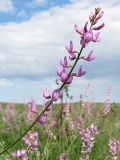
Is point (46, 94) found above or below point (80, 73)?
below

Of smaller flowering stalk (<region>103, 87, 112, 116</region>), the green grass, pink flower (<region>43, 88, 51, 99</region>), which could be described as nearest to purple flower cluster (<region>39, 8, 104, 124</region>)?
pink flower (<region>43, 88, 51, 99</region>)

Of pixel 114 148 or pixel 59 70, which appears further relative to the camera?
pixel 114 148

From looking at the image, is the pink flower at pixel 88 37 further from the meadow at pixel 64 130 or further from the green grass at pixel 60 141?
the green grass at pixel 60 141

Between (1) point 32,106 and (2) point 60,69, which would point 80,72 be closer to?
(2) point 60,69

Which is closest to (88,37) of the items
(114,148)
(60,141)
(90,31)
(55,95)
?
(90,31)

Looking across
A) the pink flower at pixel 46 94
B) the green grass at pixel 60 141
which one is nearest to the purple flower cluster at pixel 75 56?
the pink flower at pixel 46 94

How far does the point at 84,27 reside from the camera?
2.46 metres

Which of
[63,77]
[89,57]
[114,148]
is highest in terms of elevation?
[89,57]

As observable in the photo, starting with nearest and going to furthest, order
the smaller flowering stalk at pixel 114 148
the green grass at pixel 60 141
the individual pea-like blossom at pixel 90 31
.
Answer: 1. the individual pea-like blossom at pixel 90 31
2. the smaller flowering stalk at pixel 114 148
3. the green grass at pixel 60 141

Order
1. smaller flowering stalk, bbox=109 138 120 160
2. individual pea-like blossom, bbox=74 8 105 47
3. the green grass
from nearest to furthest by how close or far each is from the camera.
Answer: individual pea-like blossom, bbox=74 8 105 47, smaller flowering stalk, bbox=109 138 120 160, the green grass

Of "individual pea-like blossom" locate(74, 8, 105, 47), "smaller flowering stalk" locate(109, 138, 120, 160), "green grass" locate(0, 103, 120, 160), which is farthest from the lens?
"green grass" locate(0, 103, 120, 160)

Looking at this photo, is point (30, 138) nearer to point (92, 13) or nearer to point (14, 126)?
point (92, 13)

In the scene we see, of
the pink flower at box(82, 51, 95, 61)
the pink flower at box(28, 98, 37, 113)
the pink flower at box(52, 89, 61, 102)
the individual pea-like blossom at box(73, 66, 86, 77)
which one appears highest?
the pink flower at box(82, 51, 95, 61)

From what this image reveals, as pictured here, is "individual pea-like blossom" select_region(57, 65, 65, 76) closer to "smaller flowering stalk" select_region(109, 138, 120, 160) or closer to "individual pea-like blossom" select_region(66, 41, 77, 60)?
"individual pea-like blossom" select_region(66, 41, 77, 60)
